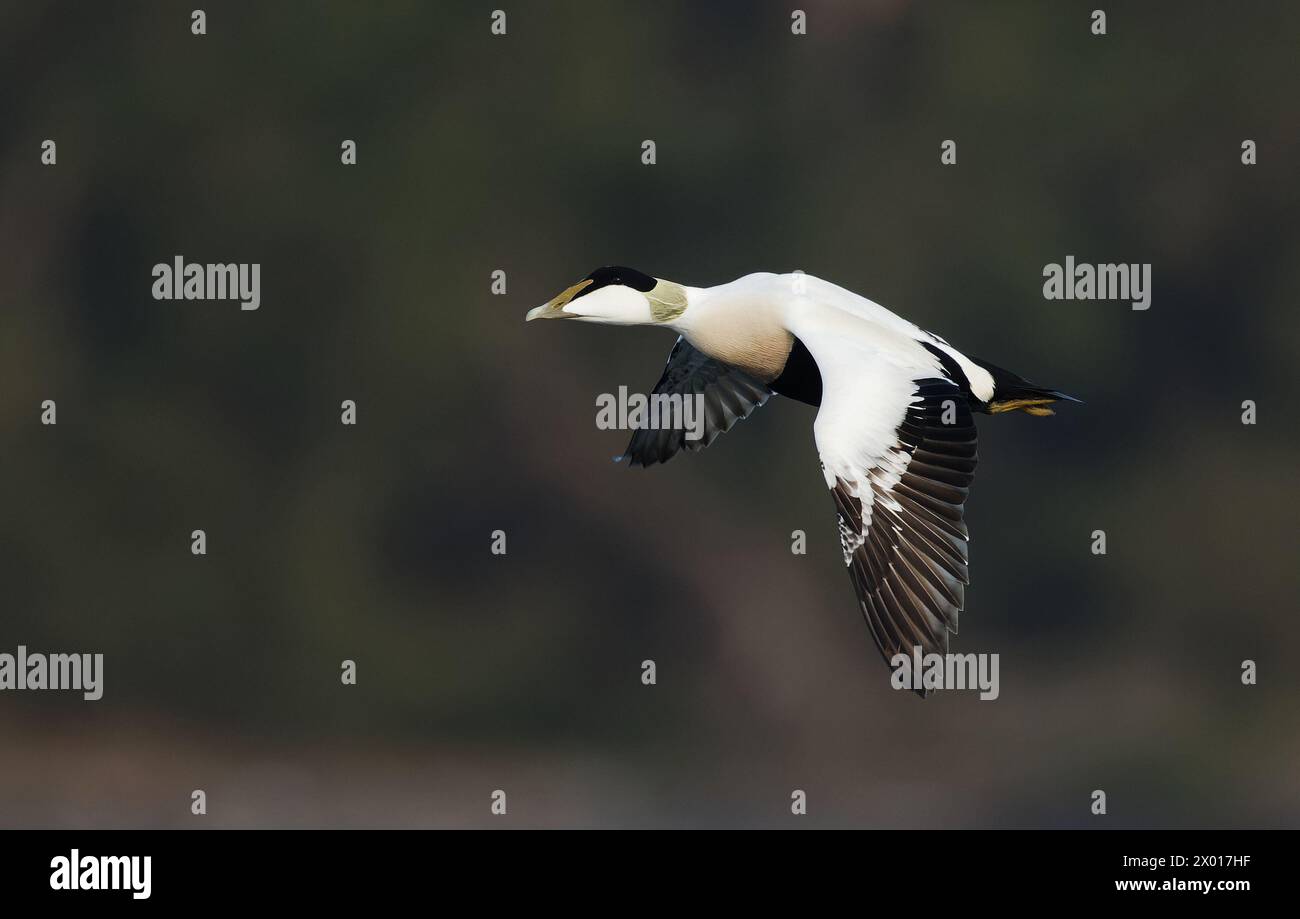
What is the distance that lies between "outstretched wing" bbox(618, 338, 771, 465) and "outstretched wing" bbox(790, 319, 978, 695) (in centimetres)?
91

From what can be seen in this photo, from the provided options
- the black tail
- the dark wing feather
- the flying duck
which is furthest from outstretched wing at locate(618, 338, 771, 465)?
the dark wing feather

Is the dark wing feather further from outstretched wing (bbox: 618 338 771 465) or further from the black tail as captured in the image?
outstretched wing (bbox: 618 338 771 465)

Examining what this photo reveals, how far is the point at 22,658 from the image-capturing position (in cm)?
1421

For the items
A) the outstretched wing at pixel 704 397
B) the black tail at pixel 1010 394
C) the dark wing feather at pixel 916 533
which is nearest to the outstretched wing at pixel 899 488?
the dark wing feather at pixel 916 533

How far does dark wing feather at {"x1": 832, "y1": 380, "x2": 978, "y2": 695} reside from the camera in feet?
16.9

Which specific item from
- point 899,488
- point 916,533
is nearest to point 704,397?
point 899,488

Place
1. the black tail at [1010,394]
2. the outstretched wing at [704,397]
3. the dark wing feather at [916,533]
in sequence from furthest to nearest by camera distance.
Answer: the outstretched wing at [704,397] < the black tail at [1010,394] < the dark wing feather at [916,533]

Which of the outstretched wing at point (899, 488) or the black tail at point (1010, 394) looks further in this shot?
the black tail at point (1010, 394)

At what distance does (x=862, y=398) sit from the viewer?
5.49m

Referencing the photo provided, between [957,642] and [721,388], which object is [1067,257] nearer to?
[957,642]

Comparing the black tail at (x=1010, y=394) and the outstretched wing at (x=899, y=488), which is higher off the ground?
the black tail at (x=1010, y=394)

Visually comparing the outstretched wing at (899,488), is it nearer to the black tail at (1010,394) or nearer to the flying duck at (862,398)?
the flying duck at (862,398)

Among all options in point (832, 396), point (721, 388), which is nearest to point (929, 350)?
point (832, 396)

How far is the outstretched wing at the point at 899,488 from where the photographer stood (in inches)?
203
